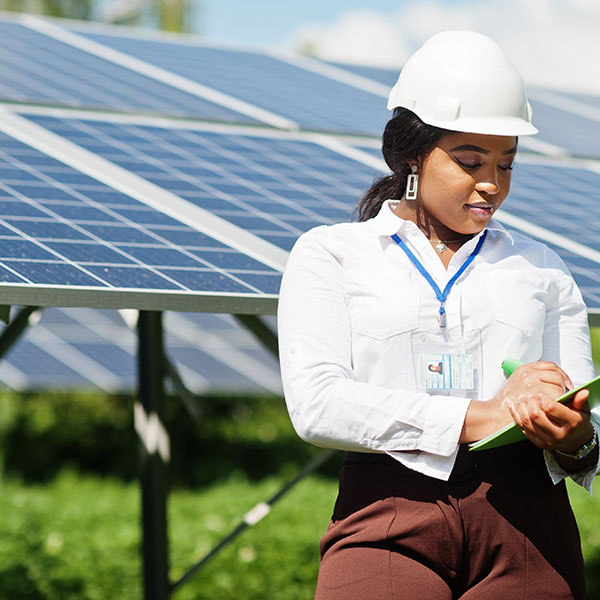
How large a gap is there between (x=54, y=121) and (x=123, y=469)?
1005cm

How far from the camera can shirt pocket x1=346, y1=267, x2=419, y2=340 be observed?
2619 mm

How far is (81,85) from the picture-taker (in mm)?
6277

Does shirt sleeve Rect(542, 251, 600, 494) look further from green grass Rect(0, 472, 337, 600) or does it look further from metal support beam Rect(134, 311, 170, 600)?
green grass Rect(0, 472, 337, 600)

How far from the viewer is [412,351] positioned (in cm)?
263

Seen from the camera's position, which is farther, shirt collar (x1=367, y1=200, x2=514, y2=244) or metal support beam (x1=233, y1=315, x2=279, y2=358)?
metal support beam (x1=233, y1=315, x2=279, y2=358)

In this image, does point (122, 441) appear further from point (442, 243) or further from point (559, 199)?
point (442, 243)

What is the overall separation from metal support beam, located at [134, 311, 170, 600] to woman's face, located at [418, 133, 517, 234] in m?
2.97

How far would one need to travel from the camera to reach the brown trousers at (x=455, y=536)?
2.53 m

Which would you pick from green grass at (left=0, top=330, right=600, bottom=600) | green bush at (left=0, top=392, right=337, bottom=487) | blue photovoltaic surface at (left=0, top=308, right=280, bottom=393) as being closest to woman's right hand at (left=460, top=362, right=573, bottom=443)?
green grass at (left=0, top=330, right=600, bottom=600)

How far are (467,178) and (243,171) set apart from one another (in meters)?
2.35

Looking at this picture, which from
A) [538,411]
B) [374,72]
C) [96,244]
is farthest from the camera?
[374,72]

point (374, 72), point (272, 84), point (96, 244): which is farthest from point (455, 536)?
point (374, 72)

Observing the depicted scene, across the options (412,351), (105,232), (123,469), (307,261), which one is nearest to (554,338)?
(412,351)

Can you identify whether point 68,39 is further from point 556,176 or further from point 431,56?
point 431,56
